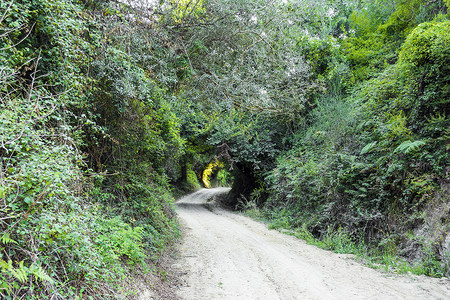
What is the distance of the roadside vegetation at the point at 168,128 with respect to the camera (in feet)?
8.97

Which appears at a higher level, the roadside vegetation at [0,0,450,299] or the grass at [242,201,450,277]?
the roadside vegetation at [0,0,450,299]

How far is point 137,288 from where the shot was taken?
4.03 meters

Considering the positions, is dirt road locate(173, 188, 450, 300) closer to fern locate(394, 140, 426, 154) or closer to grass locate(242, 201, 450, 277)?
grass locate(242, 201, 450, 277)

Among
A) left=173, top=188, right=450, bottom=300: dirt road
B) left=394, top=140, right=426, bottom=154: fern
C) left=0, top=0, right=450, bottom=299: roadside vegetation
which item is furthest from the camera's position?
left=394, top=140, right=426, bottom=154: fern

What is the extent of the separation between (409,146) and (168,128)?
727 cm

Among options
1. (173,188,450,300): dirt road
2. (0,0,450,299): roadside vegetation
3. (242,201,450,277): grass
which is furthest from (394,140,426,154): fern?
(173,188,450,300): dirt road

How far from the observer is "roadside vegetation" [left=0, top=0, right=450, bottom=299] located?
2.73 metres

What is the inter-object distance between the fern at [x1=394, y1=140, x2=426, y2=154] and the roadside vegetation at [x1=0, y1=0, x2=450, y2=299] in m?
0.04

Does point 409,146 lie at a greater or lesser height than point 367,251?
greater

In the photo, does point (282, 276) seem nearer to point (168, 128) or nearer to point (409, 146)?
point (409, 146)

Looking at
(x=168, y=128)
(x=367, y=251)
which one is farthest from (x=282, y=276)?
(x=168, y=128)

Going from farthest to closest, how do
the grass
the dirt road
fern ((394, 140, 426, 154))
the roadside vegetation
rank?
fern ((394, 140, 426, 154))
the grass
the dirt road
the roadside vegetation

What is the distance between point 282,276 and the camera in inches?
205

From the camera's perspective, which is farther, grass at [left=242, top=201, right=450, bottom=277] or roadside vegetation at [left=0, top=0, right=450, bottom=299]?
grass at [left=242, top=201, right=450, bottom=277]
